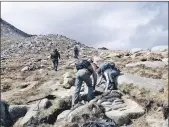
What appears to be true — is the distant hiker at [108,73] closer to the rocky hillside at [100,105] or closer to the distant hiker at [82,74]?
the rocky hillside at [100,105]

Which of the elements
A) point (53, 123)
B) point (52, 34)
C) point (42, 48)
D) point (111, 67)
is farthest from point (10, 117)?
point (52, 34)

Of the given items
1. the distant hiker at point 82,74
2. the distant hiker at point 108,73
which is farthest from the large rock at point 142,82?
the distant hiker at point 82,74

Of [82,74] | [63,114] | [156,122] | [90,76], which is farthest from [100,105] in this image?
[156,122]

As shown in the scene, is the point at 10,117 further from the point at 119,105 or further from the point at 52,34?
the point at 52,34

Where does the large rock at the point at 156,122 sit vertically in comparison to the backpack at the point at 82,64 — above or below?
below

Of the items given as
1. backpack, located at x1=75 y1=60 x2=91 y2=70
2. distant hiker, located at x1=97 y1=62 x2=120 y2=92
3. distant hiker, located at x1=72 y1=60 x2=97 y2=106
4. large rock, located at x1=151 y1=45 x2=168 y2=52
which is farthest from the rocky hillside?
large rock, located at x1=151 y1=45 x2=168 y2=52

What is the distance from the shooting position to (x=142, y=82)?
17922 mm

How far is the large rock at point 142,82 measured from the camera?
55.8 feet

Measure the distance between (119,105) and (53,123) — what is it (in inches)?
92.3

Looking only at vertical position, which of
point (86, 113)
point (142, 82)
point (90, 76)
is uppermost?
point (90, 76)

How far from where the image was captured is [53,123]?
1477cm

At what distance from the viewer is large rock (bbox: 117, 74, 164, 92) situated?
1702cm

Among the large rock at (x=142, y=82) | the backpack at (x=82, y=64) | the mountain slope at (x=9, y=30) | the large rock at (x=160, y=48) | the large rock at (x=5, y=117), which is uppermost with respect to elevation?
the mountain slope at (x=9, y=30)

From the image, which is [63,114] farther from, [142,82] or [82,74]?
[142,82]
